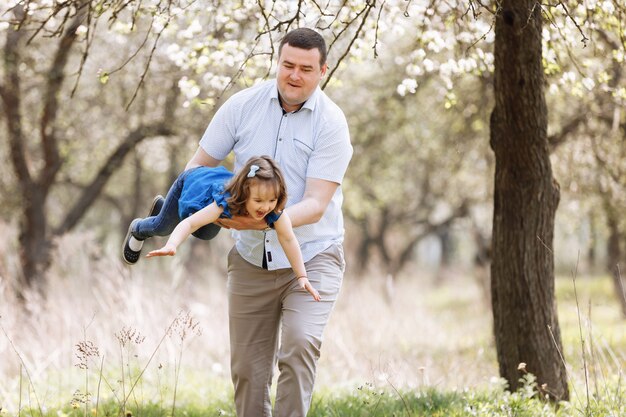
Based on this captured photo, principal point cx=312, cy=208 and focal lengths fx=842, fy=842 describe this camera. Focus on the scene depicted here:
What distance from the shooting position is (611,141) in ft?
36.9

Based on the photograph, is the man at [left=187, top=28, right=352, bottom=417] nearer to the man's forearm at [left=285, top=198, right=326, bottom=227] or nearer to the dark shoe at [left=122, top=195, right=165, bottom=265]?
the man's forearm at [left=285, top=198, right=326, bottom=227]

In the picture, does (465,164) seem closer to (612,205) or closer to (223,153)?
(612,205)

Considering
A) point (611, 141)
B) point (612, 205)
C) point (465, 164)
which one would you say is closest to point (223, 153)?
point (611, 141)

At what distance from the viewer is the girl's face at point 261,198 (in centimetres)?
377

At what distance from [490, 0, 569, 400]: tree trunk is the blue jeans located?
2.20 meters

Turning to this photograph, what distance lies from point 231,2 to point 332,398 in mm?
3035

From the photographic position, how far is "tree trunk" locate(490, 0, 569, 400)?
5.50 metres

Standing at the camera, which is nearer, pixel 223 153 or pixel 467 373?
pixel 223 153

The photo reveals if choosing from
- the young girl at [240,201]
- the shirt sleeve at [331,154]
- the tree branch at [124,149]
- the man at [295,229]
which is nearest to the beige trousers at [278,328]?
the man at [295,229]

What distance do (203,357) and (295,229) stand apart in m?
5.05

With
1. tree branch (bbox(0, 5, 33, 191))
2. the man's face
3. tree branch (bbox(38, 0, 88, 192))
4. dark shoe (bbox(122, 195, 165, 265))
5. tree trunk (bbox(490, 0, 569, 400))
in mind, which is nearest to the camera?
the man's face

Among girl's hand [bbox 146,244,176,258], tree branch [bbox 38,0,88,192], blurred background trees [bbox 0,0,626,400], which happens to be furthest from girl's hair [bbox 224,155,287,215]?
tree branch [bbox 38,0,88,192]

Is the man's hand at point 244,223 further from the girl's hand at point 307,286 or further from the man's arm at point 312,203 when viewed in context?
the girl's hand at point 307,286

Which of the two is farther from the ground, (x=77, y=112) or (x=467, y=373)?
(x=77, y=112)
